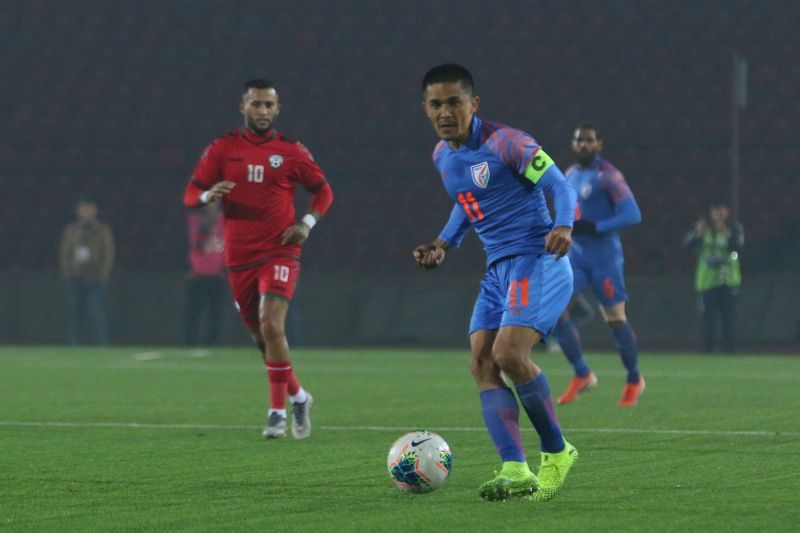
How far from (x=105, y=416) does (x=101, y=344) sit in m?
12.0

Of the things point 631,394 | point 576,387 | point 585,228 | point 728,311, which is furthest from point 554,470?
point 728,311

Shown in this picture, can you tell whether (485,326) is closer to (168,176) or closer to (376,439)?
(376,439)

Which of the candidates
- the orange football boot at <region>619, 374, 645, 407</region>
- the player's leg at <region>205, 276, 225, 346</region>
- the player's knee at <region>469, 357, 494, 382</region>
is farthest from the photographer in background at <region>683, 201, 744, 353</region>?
the player's knee at <region>469, 357, 494, 382</region>

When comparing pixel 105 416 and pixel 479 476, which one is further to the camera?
pixel 105 416

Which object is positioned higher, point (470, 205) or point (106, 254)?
point (470, 205)

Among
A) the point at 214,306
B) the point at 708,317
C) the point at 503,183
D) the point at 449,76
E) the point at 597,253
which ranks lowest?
the point at 214,306

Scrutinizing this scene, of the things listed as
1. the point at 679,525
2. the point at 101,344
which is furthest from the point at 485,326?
the point at 101,344

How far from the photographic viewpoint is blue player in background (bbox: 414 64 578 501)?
641 centimetres

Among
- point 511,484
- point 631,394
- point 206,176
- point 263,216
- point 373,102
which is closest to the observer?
point 511,484

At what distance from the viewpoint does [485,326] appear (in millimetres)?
6652

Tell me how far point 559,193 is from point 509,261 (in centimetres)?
42

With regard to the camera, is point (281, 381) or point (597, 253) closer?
point (281, 381)

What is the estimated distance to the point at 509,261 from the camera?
263 inches

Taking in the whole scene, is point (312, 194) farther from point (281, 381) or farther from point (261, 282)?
point (281, 381)
